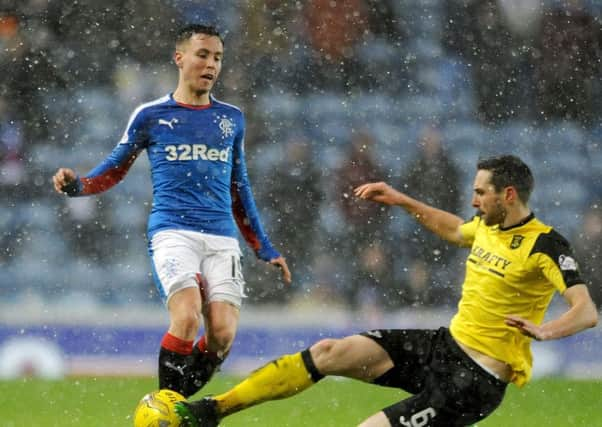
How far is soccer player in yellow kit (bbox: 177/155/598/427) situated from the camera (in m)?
4.84

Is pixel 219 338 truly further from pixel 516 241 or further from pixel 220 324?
pixel 516 241

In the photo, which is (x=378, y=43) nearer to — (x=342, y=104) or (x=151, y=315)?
(x=342, y=104)

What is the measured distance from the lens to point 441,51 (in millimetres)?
12125

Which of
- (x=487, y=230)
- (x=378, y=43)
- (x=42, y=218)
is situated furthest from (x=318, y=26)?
(x=487, y=230)

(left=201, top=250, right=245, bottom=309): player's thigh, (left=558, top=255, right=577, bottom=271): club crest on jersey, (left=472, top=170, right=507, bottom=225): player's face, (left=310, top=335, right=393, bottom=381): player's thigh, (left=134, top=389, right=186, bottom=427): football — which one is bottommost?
(left=134, top=389, right=186, bottom=427): football

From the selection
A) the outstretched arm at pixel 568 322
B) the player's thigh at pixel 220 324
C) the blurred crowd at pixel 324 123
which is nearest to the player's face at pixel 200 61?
the player's thigh at pixel 220 324

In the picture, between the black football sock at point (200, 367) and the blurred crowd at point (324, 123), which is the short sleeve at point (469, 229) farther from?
the blurred crowd at point (324, 123)

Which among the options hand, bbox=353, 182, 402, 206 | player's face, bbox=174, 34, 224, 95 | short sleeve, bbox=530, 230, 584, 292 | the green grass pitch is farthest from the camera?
the green grass pitch

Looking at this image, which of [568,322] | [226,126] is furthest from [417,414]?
[226,126]

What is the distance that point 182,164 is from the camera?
5.96m

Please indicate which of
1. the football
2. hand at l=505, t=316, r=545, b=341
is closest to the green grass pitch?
the football

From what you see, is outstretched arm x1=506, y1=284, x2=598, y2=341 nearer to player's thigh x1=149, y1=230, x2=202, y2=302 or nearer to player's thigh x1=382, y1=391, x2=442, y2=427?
player's thigh x1=382, y1=391, x2=442, y2=427

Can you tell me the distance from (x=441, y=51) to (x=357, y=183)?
2.04 m

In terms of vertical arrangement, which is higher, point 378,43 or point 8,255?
point 378,43
